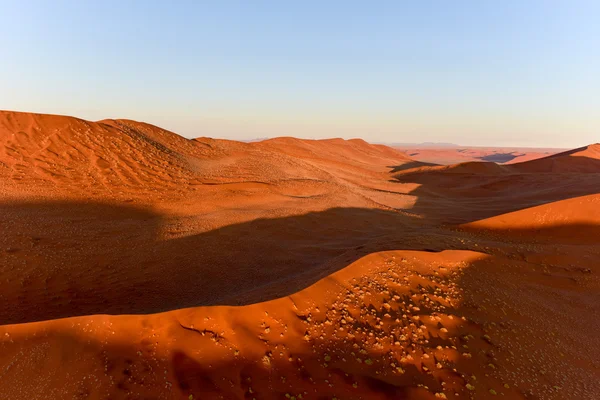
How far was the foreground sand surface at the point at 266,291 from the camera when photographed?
2.55 m

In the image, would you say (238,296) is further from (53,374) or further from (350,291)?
(53,374)

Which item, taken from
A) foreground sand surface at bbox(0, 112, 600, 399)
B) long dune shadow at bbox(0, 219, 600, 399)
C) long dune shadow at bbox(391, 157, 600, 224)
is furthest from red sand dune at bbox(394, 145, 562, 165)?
long dune shadow at bbox(0, 219, 600, 399)

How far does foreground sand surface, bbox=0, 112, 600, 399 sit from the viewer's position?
255 cm

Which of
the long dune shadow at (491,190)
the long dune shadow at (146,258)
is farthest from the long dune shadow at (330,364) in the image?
the long dune shadow at (491,190)

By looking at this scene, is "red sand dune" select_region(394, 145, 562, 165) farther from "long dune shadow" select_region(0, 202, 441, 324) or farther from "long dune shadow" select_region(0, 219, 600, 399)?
"long dune shadow" select_region(0, 219, 600, 399)

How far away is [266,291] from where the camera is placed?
13.5 feet

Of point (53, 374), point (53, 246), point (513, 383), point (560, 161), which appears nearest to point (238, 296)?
A: point (53, 374)

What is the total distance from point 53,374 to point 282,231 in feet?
17.3

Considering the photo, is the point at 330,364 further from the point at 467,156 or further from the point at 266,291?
the point at 467,156

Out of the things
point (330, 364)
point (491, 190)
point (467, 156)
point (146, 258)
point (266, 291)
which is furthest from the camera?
point (467, 156)

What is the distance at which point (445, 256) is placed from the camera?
192 inches

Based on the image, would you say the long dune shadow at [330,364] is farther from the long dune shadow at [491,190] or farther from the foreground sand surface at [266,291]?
the long dune shadow at [491,190]

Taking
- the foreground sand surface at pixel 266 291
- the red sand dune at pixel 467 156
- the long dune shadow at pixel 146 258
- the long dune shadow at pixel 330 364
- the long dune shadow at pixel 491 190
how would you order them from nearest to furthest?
the long dune shadow at pixel 330 364 < the foreground sand surface at pixel 266 291 < the long dune shadow at pixel 146 258 < the long dune shadow at pixel 491 190 < the red sand dune at pixel 467 156

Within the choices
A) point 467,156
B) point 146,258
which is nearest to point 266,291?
point 146,258
